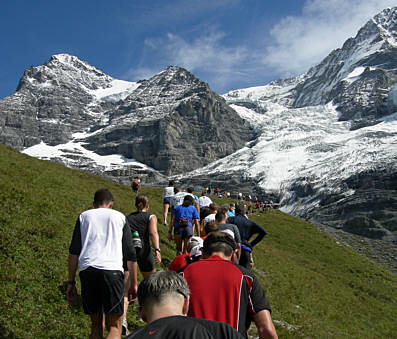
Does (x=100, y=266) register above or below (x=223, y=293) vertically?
above

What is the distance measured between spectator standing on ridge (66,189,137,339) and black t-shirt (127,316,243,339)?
3.06 metres

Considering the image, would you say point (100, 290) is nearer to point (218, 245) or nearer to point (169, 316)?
point (218, 245)

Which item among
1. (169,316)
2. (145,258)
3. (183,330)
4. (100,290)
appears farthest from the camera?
(145,258)

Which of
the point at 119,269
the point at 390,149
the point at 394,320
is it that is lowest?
the point at 394,320

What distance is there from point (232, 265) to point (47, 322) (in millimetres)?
4926

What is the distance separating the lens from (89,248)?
550 cm

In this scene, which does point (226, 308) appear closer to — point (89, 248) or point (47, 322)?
point (89, 248)

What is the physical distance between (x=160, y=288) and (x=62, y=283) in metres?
6.20

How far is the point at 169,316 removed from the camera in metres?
2.73

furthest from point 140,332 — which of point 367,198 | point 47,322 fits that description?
point 367,198

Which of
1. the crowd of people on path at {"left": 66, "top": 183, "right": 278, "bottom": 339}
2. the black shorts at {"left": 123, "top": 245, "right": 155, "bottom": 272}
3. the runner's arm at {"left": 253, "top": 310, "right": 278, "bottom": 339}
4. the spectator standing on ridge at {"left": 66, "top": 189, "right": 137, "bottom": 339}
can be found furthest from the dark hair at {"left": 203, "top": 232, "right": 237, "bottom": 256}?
the black shorts at {"left": 123, "top": 245, "right": 155, "bottom": 272}

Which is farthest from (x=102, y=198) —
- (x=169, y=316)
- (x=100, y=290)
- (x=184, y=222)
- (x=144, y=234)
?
(x=184, y=222)

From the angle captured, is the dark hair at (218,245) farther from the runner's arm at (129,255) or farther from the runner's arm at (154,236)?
the runner's arm at (154,236)

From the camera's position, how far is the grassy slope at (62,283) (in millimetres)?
7004
